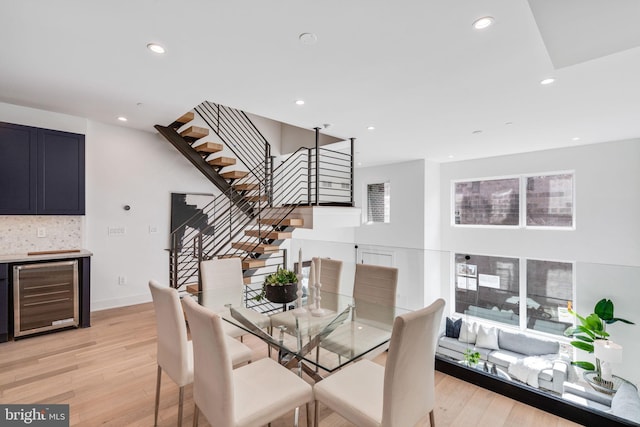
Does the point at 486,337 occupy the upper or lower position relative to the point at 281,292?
lower

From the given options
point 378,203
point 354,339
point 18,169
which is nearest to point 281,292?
point 354,339

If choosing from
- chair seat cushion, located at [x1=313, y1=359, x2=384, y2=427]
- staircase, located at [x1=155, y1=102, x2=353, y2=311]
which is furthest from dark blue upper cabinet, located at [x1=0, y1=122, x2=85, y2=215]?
chair seat cushion, located at [x1=313, y1=359, x2=384, y2=427]

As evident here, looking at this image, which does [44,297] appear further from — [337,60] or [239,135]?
[337,60]

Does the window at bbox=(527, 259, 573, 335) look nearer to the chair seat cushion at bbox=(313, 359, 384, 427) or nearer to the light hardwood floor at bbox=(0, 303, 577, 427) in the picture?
the light hardwood floor at bbox=(0, 303, 577, 427)

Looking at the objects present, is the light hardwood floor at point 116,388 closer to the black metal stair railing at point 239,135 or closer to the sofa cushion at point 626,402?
the sofa cushion at point 626,402

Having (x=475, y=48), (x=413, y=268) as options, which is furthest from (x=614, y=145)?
(x=475, y=48)

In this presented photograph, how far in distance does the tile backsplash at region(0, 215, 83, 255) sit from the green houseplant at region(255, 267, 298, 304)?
133 inches

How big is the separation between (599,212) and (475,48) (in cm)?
473

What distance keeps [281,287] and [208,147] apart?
3207 millimetres

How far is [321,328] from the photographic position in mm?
2057


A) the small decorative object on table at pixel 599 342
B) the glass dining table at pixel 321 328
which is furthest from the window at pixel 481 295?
the glass dining table at pixel 321 328

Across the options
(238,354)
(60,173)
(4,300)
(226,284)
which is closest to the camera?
(238,354)

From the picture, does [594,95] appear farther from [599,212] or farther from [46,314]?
[46,314]

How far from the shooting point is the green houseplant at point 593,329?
8.09 ft
